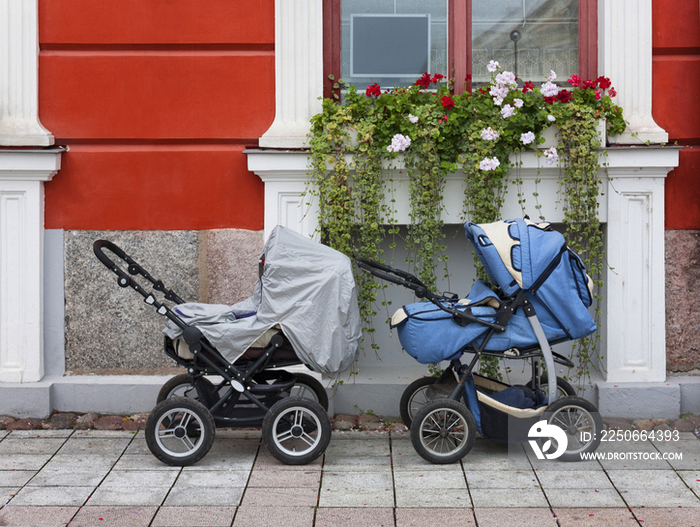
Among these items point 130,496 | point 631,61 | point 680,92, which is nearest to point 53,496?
point 130,496

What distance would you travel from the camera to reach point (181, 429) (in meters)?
4.77

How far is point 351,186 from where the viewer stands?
18.7 ft

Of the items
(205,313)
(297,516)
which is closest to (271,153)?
(205,313)

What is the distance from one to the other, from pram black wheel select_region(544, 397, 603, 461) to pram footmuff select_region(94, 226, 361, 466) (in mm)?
1342

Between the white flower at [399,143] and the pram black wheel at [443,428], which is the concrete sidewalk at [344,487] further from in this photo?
the white flower at [399,143]

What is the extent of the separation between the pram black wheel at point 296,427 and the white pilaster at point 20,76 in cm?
270

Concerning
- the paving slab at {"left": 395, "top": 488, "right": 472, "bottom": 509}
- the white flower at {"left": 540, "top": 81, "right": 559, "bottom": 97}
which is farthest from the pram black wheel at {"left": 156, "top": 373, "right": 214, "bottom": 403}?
the white flower at {"left": 540, "top": 81, "right": 559, "bottom": 97}

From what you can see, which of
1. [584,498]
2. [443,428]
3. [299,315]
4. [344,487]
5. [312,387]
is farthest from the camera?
[312,387]

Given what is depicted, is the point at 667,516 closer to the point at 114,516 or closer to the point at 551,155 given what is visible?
the point at 551,155

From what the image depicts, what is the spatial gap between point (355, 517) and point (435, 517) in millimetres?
424

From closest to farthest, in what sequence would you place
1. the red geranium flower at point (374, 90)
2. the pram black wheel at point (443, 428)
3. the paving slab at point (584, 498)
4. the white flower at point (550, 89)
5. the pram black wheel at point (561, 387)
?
the paving slab at point (584, 498) < the pram black wheel at point (443, 428) < the pram black wheel at point (561, 387) < the white flower at point (550, 89) < the red geranium flower at point (374, 90)

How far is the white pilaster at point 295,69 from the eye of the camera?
5660 mm

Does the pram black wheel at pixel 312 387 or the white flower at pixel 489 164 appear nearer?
the pram black wheel at pixel 312 387

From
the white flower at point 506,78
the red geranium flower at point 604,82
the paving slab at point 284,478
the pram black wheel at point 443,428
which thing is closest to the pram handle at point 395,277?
the pram black wheel at point 443,428
